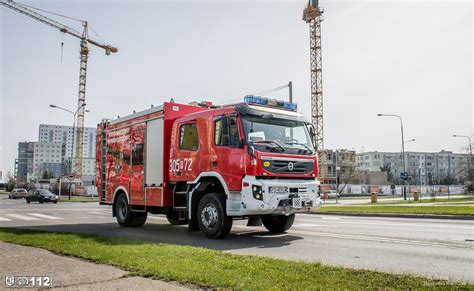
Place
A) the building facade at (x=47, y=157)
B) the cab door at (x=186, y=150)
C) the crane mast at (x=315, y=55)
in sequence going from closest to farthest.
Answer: the cab door at (x=186, y=150)
the crane mast at (x=315, y=55)
the building facade at (x=47, y=157)

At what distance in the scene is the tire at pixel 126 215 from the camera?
1375 cm

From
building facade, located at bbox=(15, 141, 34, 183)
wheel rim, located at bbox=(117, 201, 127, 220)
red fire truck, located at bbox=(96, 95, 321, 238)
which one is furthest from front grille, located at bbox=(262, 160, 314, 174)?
building facade, located at bbox=(15, 141, 34, 183)

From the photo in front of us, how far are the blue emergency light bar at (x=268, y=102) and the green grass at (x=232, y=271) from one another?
171 inches

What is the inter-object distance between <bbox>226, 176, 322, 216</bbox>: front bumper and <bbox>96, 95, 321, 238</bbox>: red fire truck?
2cm

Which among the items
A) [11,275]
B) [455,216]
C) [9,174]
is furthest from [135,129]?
[9,174]

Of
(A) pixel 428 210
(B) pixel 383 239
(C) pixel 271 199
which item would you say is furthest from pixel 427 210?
(C) pixel 271 199

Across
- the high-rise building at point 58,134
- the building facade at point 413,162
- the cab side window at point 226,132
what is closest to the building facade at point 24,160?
the high-rise building at point 58,134

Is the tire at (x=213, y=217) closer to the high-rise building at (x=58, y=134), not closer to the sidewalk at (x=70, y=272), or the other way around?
the sidewalk at (x=70, y=272)

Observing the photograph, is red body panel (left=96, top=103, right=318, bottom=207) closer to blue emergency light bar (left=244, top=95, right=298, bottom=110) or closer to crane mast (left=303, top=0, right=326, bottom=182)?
blue emergency light bar (left=244, top=95, right=298, bottom=110)

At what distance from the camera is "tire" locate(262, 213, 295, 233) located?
1190 centimetres

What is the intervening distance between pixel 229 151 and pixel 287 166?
1434 mm

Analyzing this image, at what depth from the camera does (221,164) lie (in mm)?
10156

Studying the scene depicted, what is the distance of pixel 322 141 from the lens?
71.6 meters

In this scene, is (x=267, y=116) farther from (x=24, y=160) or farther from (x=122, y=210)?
(x=24, y=160)
